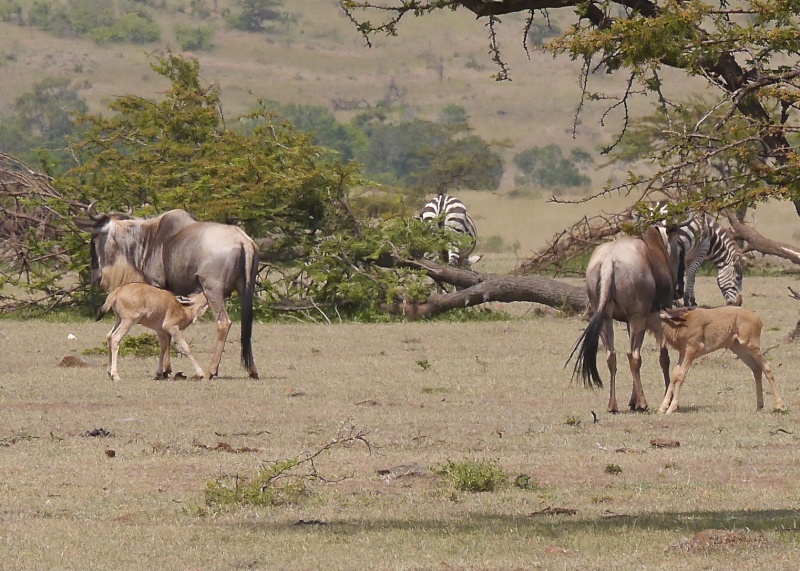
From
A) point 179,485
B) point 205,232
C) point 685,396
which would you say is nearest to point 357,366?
point 205,232

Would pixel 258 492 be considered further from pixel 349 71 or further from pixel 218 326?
pixel 349 71

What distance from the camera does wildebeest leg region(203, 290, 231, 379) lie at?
15438 mm

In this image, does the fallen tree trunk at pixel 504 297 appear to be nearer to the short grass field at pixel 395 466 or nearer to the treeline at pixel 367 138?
the short grass field at pixel 395 466

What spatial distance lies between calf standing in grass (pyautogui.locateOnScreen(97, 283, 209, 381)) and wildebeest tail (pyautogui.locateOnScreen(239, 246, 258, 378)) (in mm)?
475

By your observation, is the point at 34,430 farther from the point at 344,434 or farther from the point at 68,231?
the point at 68,231

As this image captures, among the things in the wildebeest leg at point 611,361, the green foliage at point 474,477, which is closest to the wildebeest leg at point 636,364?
the wildebeest leg at point 611,361

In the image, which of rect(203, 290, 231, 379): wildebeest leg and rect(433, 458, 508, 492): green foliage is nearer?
rect(433, 458, 508, 492): green foliage

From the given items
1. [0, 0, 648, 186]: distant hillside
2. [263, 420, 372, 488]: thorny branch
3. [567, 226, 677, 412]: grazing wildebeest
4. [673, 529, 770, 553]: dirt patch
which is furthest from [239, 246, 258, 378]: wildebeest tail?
[0, 0, 648, 186]: distant hillside

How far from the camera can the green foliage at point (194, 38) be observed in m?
115

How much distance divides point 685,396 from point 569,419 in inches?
87.8

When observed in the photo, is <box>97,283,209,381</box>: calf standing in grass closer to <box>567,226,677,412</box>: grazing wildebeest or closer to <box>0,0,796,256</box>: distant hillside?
<box>567,226,677,412</box>: grazing wildebeest

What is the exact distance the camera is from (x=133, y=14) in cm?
12025

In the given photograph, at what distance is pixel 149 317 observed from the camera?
15.2 m

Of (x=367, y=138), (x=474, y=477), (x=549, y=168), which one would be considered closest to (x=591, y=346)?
(x=474, y=477)
